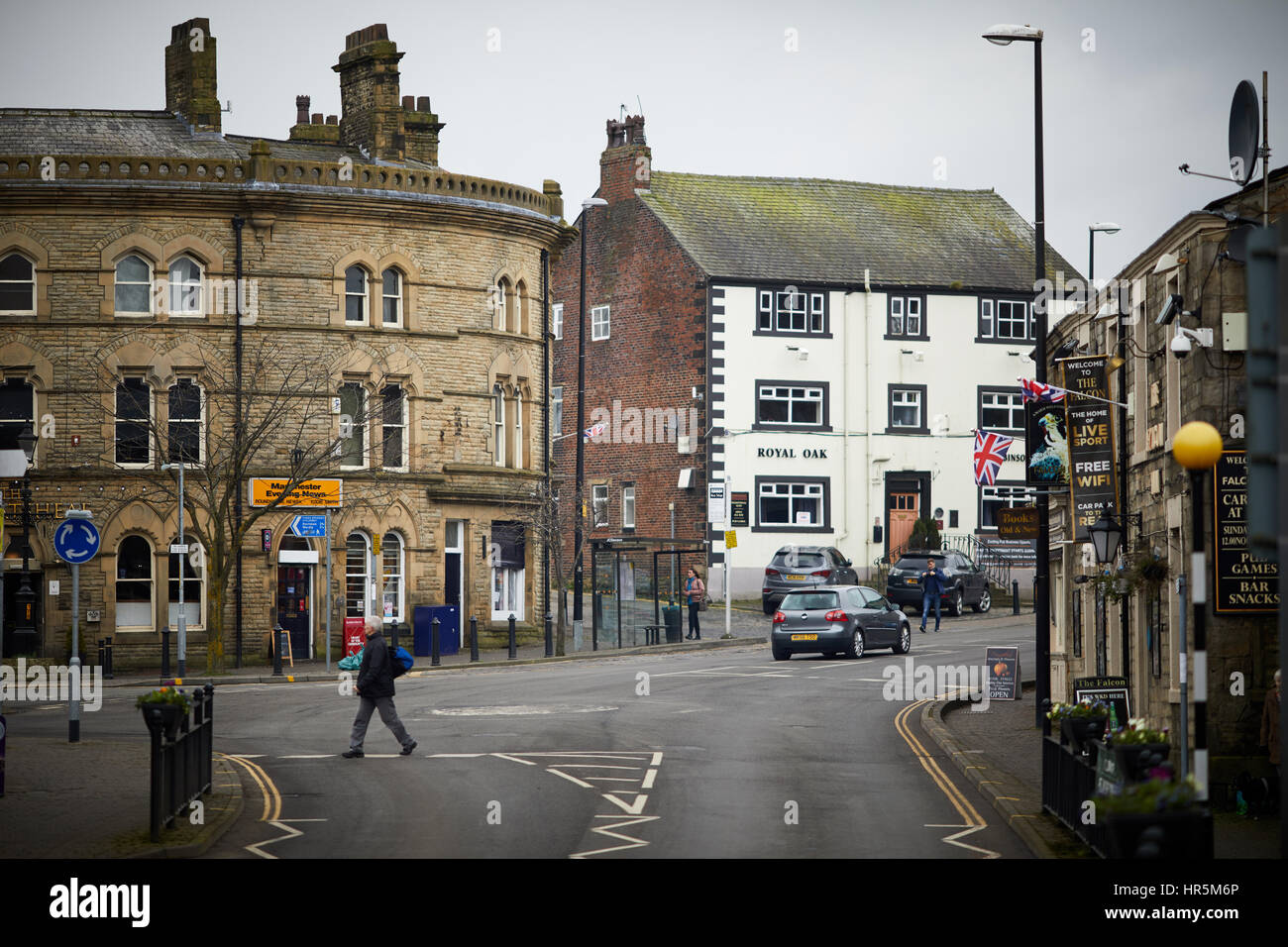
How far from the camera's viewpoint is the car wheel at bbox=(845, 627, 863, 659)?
1414 inches

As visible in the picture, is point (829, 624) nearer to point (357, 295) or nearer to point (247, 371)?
point (357, 295)

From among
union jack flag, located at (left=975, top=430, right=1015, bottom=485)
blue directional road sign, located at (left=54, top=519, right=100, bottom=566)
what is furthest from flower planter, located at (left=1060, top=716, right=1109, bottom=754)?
union jack flag, located at (left=975, top=430, right=1015, bottom=485)

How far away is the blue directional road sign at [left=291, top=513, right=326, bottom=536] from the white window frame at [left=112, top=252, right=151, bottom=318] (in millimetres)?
5960

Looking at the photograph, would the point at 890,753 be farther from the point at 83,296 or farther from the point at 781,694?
the point at 83,296

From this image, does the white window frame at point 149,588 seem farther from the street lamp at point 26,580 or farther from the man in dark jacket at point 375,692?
the man in dark jacket at point 375,692

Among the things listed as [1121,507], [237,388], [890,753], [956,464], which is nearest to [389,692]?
[890,753]

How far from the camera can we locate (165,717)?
14.5 m

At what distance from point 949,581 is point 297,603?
18.3 m

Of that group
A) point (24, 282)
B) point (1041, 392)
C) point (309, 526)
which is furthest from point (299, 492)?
point (1041, 392)

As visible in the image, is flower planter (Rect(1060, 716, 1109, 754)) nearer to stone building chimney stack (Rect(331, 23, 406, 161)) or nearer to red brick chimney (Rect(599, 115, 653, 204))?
stone building chimney stack (Rect(331, 23, 406, 161))

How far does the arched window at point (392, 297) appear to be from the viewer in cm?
4138

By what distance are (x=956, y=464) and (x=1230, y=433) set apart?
39.1 meters

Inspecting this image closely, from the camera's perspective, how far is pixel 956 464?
186 ft
